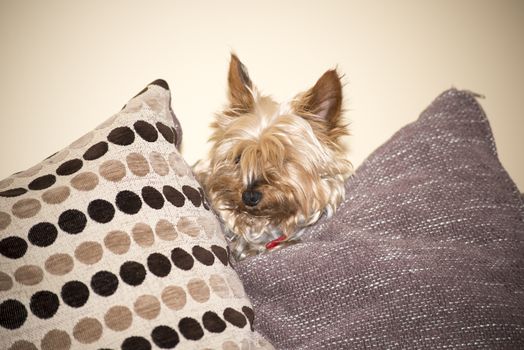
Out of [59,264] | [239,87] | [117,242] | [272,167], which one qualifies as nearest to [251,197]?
[272,167]

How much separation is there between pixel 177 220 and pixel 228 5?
1.73 m

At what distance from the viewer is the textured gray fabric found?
1047 mm

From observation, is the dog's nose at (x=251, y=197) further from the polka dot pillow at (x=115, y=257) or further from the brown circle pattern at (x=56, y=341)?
the brown circle pattern at (x=56, y=341)

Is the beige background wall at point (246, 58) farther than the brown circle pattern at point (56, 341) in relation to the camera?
Yes

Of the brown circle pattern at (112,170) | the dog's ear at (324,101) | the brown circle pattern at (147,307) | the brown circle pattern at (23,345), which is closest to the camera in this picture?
the brown circle pattern at (23,345)

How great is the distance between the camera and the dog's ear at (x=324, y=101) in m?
1.61

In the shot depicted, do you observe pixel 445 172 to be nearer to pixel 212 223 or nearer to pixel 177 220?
pixel 212 223

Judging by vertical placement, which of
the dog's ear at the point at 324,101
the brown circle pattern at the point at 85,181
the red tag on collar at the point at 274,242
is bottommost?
the red tag on collar at the point at 274,242

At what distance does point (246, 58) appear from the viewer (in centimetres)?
227

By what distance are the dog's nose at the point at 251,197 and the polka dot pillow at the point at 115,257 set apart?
612 mm

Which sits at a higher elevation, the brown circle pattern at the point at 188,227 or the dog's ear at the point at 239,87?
the dog's ear at the point at 239,87

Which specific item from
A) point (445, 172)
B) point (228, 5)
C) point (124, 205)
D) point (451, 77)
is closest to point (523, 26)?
point (451, 77)

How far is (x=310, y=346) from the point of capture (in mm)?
1096

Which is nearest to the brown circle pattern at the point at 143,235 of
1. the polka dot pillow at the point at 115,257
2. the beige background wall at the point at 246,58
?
the polka dot pillow at the point at 115,257
